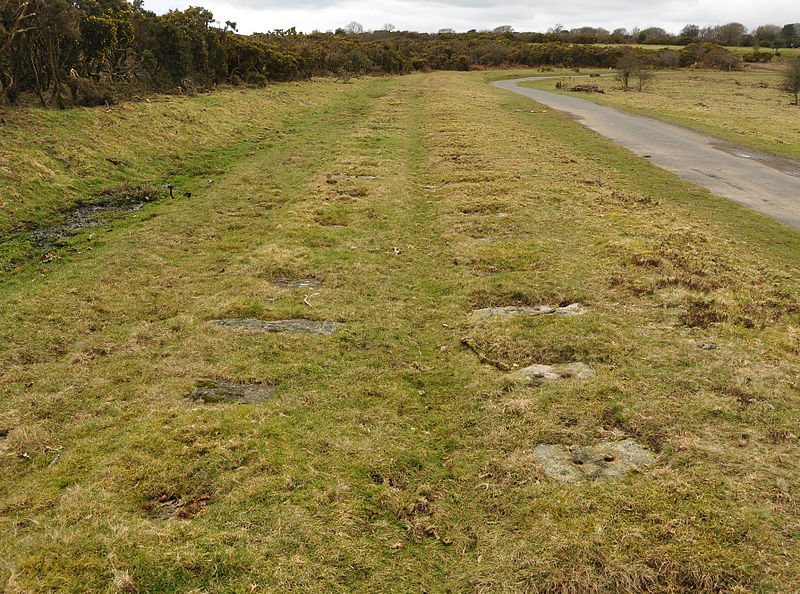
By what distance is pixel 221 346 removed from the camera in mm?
8461

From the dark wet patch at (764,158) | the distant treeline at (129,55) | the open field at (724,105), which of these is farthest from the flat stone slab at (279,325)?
the open field at (724,105)

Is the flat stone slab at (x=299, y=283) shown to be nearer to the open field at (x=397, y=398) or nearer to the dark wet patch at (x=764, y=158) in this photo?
the open field at (x=397, y=398)

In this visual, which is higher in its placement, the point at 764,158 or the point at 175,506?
the point at 764,158

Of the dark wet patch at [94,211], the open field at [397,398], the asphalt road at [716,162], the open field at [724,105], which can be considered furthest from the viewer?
the open field at [724,105]

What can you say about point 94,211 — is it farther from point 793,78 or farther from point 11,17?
point 793,78

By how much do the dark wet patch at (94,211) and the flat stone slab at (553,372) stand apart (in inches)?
491

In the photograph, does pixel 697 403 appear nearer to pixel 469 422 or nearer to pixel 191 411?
pixel 469 422

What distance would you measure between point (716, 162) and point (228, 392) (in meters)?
24.2

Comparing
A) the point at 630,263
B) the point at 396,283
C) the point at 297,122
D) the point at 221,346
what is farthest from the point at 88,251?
the point at 297,122

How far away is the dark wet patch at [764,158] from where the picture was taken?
21.1m

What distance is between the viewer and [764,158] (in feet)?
76.5

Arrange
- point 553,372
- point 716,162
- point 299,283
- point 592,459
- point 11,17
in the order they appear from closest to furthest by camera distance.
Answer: point 592,459, point 553,372, point 299,283, point 11,17, point 716,162

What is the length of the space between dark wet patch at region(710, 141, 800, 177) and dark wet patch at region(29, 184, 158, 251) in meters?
25.6

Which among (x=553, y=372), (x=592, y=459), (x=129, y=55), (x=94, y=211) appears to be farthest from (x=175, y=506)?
(x=129, y=55)
